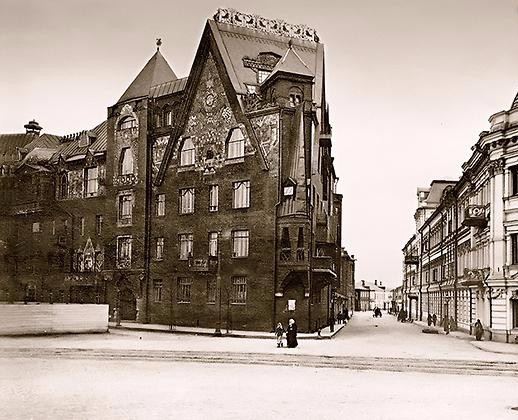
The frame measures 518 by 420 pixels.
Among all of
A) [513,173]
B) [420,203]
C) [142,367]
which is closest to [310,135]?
[513,173]

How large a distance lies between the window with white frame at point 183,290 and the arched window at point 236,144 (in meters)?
9.70

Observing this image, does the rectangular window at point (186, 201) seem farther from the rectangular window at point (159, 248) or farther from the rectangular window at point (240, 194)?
the rectangular window at point (240, 194)

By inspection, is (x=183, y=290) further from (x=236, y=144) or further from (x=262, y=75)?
(x=262, y=75)

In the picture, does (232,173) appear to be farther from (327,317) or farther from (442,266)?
(442,266)

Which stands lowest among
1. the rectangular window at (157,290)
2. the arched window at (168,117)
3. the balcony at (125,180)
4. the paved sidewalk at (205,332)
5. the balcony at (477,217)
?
the paved sidewalk at (205,332)

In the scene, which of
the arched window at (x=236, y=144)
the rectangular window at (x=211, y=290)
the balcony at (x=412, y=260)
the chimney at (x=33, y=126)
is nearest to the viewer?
the chimney at (x=33, y=126)

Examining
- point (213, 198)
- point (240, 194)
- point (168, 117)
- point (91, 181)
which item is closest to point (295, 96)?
point (240, 194)

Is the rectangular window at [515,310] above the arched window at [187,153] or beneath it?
beneath

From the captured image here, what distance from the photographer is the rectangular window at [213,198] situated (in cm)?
5062

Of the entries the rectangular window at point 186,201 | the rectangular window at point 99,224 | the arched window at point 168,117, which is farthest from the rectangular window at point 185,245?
the rectangular window at point 99,224

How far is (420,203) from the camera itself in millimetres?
105625

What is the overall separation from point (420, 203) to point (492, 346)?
6954cm

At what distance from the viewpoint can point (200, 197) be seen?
169 feet

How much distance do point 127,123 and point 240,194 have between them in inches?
527
